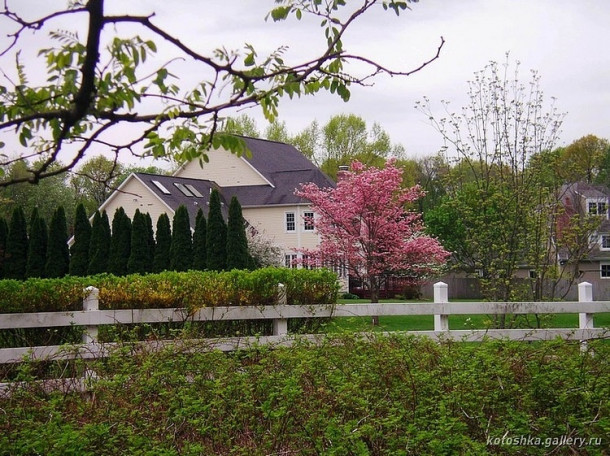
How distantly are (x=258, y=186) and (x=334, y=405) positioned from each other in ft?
117

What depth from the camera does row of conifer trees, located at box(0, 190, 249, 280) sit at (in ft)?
87.4

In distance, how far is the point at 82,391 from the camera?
21.8ft

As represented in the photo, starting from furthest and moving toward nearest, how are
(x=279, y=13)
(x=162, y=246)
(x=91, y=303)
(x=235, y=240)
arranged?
(x=162, y=246)
(x=235, y=240)
(x=91, y=303)
(x=279, y=13)

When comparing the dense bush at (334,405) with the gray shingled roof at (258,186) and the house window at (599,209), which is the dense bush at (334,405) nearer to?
the house window at (599,209)

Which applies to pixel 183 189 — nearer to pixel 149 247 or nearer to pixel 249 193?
pixel 249 193

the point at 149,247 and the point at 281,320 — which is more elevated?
the point at 149,247

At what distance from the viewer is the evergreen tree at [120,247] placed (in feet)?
88.7

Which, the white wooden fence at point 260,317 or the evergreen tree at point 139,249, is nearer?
the white wooden fence at point 260,317

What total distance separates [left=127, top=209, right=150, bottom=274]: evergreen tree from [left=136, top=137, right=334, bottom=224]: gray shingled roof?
867 centimetres

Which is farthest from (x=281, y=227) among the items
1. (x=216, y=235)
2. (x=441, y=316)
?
(x=441, y=316)

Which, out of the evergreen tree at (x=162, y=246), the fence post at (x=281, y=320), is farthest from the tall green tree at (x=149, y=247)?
the fence post at (x=281, y=320)

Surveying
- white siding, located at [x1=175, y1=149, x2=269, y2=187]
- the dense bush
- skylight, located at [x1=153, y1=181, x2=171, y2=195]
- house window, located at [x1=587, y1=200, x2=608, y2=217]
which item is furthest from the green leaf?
white siding, located at [x1=175, y1=149, x2=269, y2=187]

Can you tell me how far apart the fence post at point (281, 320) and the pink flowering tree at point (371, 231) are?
14.2 metres

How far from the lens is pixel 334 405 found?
5.41 meters
